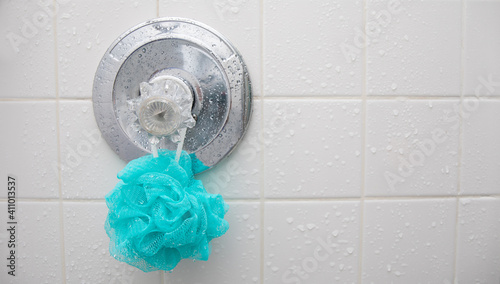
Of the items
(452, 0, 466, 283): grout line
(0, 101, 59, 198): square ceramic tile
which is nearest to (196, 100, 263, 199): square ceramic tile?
(0, 101, 59, 198): square ceramic tile

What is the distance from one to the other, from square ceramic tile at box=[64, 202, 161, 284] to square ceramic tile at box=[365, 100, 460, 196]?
1.68ft

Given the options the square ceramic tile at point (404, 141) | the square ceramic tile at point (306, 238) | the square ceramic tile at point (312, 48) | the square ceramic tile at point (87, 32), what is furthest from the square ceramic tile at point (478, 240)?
the square ceramic tile at point (87, 32)

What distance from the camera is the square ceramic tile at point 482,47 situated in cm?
64

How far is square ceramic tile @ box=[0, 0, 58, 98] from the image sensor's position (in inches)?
25.0

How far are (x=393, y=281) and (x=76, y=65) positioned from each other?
2.62 feet

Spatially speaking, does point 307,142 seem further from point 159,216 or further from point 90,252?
point 90,252

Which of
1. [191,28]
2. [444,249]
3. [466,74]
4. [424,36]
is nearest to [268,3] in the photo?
[191,28]

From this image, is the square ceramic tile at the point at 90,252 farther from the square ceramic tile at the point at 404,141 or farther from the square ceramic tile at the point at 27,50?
the square ceramic tile at the point at 404,141

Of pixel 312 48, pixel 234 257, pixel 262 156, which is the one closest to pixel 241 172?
pixel 262 156

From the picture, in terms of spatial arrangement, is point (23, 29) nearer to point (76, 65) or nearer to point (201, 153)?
point (76, 65)

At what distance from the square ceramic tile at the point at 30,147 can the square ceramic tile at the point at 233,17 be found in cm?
33

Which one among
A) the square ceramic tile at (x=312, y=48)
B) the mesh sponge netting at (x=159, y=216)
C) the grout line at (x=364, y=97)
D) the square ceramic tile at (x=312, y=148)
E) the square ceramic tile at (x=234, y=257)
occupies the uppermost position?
the square ceramic tile at (x=312, y=48)

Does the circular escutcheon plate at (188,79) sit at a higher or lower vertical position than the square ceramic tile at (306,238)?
higher

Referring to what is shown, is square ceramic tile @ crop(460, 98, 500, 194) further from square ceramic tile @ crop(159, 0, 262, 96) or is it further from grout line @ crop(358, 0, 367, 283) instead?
square ceramic tile @ crop(159, 0, 262, 96)
